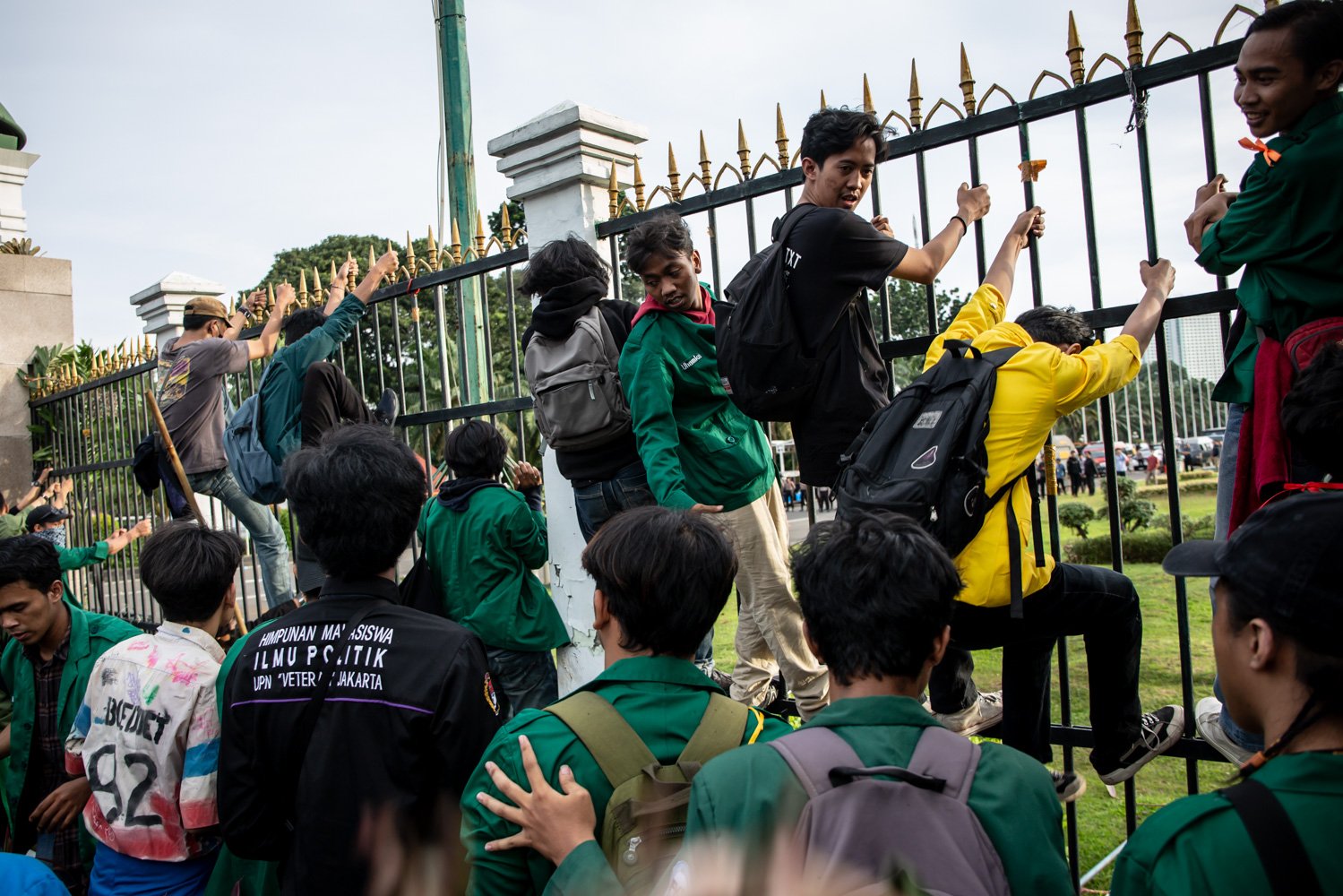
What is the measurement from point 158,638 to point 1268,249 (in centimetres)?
299

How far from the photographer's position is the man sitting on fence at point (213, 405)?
18.8ft

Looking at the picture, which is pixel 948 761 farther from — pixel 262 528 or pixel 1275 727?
pixel 262 528

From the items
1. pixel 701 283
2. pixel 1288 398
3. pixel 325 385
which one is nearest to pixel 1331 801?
pixel 1288 398

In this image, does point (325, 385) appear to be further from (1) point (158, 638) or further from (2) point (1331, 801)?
(2) point (1331, 801)

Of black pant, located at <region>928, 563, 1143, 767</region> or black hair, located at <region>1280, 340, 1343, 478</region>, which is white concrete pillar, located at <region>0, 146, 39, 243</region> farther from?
black hair, located at <region>1280, 340, 1343, 478</region>

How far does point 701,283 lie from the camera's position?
11.8 feet

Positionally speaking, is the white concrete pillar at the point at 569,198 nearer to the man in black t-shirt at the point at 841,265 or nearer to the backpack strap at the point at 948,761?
the man in black t-shirt at the point at 841,265

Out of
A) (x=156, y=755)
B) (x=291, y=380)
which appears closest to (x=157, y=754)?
(x=156, y=755)

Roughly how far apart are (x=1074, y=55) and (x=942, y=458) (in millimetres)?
1432

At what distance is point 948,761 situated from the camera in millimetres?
1416

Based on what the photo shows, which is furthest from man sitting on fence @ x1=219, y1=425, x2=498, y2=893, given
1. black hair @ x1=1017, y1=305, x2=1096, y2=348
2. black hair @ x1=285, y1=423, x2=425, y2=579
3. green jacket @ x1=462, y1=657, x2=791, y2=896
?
black hair @ x1=1017, y1=305, x2=1096, y2=348

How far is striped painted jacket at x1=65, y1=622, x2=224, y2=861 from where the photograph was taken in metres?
2.42

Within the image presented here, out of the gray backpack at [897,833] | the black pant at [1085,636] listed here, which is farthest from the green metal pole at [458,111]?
the gray backpack at [897,833]

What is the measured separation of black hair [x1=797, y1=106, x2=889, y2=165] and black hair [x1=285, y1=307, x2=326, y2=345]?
10.3 ft
